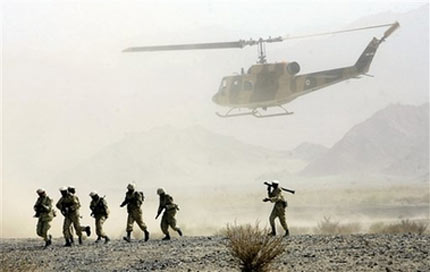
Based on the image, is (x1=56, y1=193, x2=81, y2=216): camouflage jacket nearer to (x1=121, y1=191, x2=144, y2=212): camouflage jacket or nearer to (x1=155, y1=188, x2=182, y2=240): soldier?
(x1=121, y1=191, x2=144, y2=212): camouflage jacket

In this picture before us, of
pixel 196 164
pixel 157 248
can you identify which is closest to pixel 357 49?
pixel 196 164

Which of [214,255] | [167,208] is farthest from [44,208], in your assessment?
[214,255]

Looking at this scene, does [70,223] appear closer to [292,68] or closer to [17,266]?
[17,266]

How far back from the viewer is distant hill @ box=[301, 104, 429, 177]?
88812 mm

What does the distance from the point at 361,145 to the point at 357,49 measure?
19.1 metres

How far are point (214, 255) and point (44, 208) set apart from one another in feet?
17.6

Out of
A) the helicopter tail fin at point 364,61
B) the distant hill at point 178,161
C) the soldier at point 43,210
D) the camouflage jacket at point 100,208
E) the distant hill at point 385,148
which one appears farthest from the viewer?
the distant hill at point 385,148

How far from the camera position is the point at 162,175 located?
290 ft

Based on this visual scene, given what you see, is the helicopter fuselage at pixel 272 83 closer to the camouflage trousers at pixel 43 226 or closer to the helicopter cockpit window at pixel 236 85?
the helicopter cockpit window at pixel 236 85

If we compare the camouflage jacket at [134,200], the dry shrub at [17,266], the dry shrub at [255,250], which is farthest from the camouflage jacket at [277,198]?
the dry shrub at [17,266]

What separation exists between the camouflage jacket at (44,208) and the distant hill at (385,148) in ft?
229

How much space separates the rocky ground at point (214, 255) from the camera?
12949mm

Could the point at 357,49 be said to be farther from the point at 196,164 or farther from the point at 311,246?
the point at 311,246

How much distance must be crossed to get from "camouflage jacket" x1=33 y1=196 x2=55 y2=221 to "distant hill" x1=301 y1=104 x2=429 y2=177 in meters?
69.9
